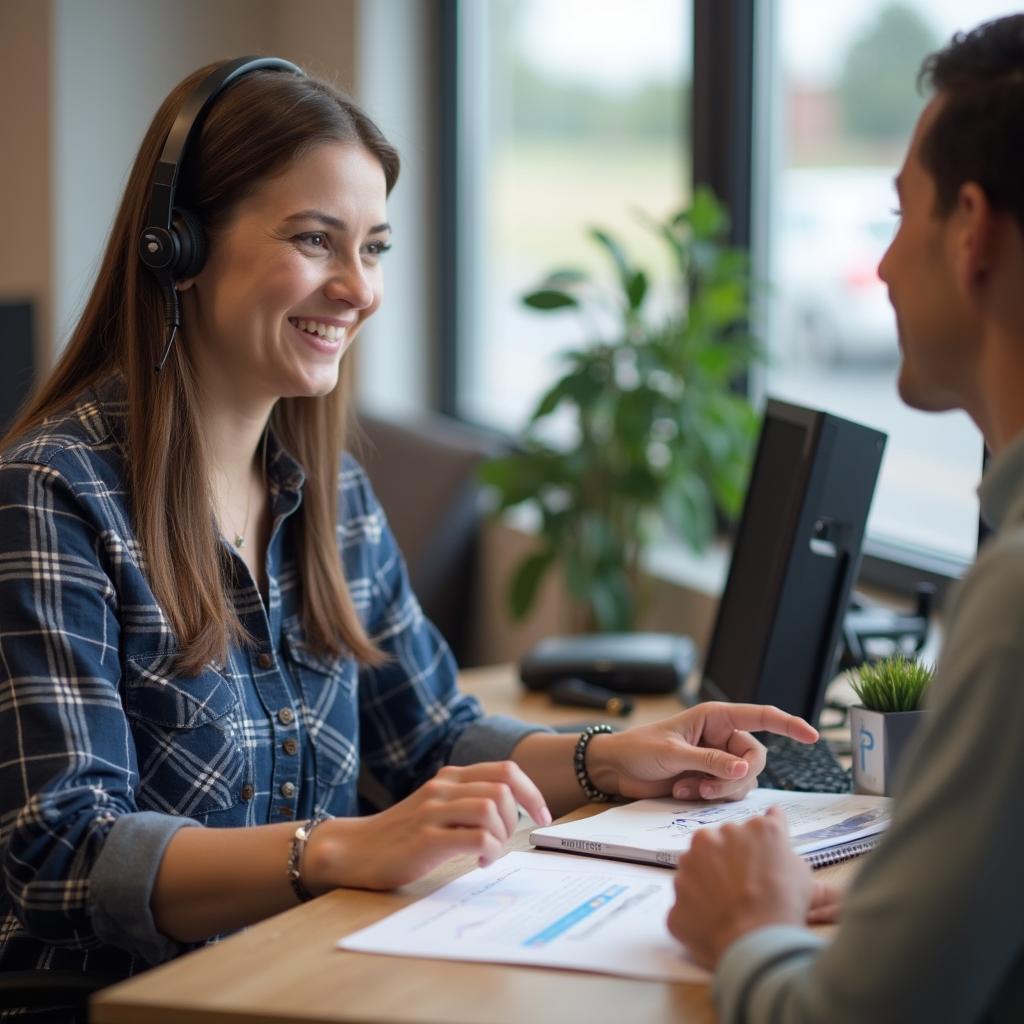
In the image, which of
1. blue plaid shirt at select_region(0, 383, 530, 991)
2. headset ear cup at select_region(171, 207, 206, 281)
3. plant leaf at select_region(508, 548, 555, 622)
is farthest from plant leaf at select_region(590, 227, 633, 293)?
headset ear cup at select_region(171, 207, 206, 281)

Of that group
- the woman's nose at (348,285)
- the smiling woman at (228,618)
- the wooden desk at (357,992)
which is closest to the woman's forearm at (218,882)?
the smiling woman at (228,618)

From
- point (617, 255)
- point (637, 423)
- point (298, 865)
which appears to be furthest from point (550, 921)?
point (617, 255)

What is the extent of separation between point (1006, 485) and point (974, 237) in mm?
161

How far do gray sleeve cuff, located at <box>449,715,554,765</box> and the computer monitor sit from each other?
0.25 metres

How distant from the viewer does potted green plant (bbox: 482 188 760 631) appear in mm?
2504

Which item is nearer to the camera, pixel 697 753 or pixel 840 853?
pixel 840 853

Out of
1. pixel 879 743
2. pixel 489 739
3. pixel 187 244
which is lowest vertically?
pixel 489 739

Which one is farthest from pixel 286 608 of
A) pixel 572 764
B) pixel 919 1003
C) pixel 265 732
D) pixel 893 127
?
pixel 893 127

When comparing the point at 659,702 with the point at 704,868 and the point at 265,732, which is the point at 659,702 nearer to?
the point at 265,732

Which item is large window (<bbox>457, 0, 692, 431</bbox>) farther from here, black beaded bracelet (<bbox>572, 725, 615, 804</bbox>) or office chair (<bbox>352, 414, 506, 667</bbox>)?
black beaded bracelet (<bbox>572, 725, 615, 804</bbox>)

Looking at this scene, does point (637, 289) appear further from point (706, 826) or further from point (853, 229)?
point (706, 826)

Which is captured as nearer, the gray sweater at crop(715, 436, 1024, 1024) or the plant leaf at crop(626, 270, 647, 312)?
the gray sweater at crop(715, 436, 1024, 1024)

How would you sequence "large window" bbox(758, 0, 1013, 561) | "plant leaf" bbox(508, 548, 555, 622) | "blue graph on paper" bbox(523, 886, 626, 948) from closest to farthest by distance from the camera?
"blue graph on paper" bbox(523, 886, 626, 948), "large window" bbox(758, 0, 1013, 561), "plant leaf" bbox(508, 548, 555, 622)

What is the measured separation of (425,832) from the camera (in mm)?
1106
